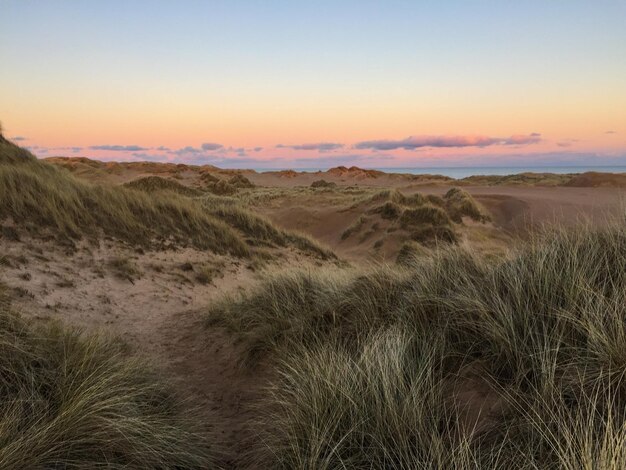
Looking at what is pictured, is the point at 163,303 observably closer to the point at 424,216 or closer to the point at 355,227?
the point at 355,227

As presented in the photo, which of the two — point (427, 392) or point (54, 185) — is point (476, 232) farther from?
point (427, 392)

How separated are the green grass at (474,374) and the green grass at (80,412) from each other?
69cm

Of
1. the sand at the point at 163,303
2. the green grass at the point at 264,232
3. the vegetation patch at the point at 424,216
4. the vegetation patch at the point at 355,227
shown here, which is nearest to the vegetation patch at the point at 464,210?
the vegetation patch at the point at 424,216

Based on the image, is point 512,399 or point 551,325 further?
point 551,325

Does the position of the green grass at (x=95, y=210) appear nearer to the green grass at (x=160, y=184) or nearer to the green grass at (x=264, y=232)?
the green grass at (x=264, y=232)

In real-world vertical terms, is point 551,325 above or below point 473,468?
above

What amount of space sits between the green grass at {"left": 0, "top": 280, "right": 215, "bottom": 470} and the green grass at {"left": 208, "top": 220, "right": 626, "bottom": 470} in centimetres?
69

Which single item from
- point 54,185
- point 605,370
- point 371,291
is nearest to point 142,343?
point 371,291

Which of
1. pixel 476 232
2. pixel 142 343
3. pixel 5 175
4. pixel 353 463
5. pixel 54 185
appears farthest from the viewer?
pixel 476 232

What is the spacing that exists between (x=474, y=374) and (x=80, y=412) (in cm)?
261

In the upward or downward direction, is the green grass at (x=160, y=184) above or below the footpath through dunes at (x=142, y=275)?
above

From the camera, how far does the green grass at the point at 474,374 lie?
2193 millimetres

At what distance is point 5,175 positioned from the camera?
29.8ft

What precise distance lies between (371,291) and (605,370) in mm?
2633
